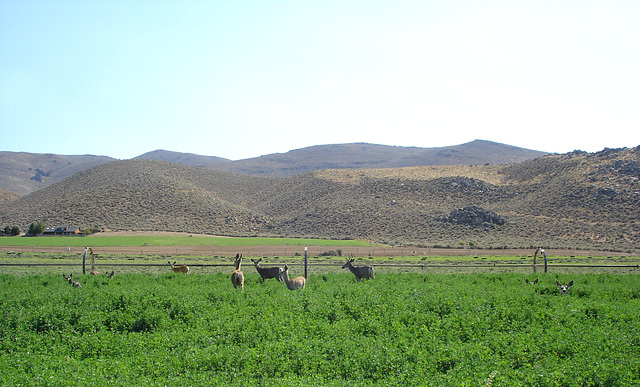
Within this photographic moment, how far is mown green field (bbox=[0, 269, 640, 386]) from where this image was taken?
25.4 ft

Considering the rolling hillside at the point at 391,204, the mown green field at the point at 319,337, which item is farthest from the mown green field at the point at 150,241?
the mown green field at the point at 319,337

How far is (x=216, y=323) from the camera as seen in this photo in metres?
10.7

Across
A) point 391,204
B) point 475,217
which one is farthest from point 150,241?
point 475,217

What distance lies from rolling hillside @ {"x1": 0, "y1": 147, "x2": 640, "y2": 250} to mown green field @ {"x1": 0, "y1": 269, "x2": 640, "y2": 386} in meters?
46.3

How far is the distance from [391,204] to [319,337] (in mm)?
75438

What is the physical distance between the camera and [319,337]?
9.88m

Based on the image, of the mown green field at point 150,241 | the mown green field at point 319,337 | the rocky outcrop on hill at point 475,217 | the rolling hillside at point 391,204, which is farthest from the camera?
the rocky outcrop on hill at point 475,217

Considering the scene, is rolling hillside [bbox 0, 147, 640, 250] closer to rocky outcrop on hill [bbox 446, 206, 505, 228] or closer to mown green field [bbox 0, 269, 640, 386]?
rocky outcrop on hill [bbox 446, 206, 505, 228]

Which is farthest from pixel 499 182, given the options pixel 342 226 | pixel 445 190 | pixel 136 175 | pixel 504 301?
pixel 504 301

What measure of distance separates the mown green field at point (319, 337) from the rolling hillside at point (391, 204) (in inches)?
1823

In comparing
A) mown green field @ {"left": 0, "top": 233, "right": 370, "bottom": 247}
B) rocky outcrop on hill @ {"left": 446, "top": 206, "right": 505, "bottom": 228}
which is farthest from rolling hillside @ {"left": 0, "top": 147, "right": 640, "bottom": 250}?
mown green field @ {"left": 0, "top": 233, "right": 370, "bottom": 247}

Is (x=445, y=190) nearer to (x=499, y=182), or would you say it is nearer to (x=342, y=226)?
(x=499, y=182)

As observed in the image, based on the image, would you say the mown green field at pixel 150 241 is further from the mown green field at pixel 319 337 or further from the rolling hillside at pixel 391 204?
the mown green field at pixel 319 337

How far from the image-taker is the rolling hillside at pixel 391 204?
6471 cm
